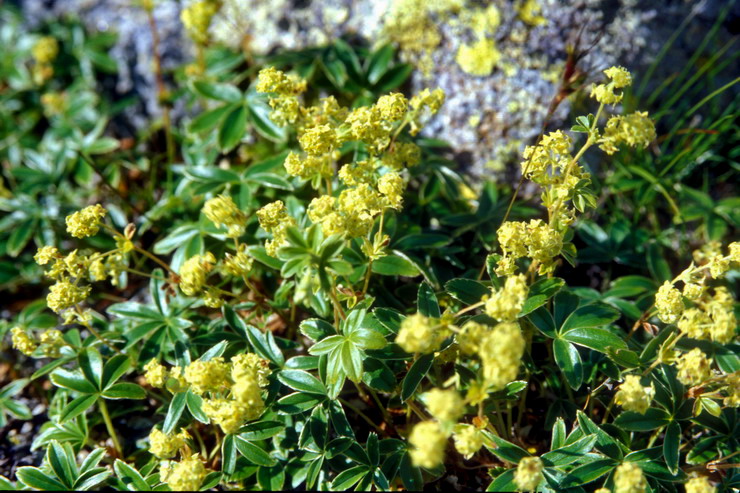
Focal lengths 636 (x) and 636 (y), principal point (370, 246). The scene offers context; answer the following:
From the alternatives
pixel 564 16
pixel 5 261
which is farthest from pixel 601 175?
pixel 5 261

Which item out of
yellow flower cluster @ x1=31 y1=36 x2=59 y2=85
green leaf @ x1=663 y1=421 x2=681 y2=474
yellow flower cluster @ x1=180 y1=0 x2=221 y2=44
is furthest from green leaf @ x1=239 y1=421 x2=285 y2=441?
yellow flower cluster @ x1=31 y1=36 x2=59 y2=85

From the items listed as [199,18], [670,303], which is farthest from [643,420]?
[199,18]

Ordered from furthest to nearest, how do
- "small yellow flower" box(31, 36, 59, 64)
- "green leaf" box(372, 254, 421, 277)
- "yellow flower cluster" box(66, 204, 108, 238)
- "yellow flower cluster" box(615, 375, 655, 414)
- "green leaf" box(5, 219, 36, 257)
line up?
"small yellow flower" box(31, 36, 59, 64), "green leaf" box(5, 219, 36, 257), "green leaf" box(372, 254, 421, 277), "yellow flower cluster" box(66, 204, 108, 238), "yellow flower cluster" box(615, 375, 655, 414)

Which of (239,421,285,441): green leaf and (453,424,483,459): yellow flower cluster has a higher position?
(453,424,483,459): yellow flower cluster

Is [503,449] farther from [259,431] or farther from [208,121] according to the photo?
[208,121]

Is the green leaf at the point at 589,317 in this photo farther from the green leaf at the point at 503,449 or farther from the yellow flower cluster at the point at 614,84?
the yellow flower cluster at the point at 614,84

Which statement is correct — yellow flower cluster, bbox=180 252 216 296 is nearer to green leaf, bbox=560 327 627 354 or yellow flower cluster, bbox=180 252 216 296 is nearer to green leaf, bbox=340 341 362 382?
green leaf, bbox=340 341 362 382

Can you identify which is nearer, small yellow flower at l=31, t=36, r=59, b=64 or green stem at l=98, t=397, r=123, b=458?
green stem at l=98, t=397, r=123, b=458

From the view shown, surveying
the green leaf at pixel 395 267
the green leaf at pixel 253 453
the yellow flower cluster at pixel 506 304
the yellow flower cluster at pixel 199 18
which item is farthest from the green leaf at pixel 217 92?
the yellow flower cluster at pixel 506 304
